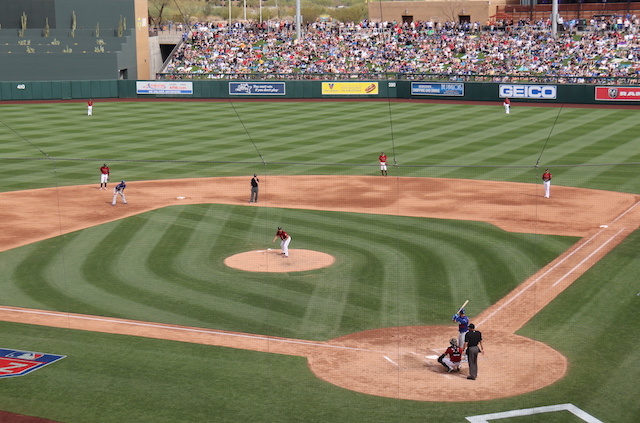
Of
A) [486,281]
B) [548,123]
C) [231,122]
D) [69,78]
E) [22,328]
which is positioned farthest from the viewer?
[69,78]

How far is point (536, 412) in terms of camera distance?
14180 millimetres

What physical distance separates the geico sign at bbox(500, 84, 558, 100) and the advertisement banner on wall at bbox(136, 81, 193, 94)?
88.9ft

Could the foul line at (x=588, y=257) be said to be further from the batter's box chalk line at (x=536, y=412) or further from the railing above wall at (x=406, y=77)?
the railing above wall at (x=406, y=77)

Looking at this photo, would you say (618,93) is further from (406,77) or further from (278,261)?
(278,261)

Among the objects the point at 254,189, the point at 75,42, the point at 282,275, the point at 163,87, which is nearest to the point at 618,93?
the point at 254,189

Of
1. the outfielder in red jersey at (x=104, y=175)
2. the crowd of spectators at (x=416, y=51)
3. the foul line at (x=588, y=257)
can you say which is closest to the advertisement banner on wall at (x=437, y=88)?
the crowd of spectators at (x=416, y=51)

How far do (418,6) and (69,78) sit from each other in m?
44.6

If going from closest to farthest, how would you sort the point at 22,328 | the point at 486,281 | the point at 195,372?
the point at 195,372, the point at 22,328, the point at 486,281

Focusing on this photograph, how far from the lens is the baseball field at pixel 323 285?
15.1 m

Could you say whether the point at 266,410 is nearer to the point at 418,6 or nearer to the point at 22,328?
the point at 22,328

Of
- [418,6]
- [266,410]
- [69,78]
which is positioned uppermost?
[418,6]

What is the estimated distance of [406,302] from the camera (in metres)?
20.5

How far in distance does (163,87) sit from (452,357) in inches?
2357

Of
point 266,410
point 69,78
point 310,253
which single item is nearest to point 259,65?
point 69,78
